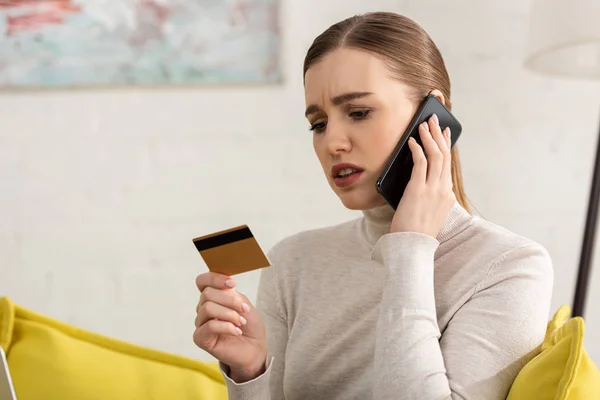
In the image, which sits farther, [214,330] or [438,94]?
[438,94]

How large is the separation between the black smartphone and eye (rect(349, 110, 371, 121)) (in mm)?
63

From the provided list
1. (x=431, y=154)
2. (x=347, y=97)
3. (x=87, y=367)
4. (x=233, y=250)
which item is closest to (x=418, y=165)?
(x=431, y=154)

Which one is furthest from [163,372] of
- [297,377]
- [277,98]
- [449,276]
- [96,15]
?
[96,15]

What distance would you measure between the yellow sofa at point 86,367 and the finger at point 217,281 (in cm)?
34

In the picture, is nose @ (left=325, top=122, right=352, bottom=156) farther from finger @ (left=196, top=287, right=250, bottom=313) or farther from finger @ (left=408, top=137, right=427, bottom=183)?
finger @ (left=196, top=287, right=250, bottom=313)

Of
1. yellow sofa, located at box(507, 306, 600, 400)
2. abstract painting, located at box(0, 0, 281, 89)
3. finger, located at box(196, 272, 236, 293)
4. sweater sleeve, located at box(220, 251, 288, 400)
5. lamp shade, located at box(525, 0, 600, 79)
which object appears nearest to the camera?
yellow sofa, located at box(507, 306, 600, 400)

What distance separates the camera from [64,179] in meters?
2.06

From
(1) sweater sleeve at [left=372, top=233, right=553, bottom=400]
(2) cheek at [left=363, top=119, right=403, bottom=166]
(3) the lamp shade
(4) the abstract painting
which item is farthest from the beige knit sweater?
(4) the abstract painting

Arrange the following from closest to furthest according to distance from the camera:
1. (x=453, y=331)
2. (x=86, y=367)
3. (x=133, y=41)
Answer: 1. (x=453, y=331)
2. (x=86, y=367)
3. (x=133, y=41)

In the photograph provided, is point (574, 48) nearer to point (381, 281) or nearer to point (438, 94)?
point (438, 94)

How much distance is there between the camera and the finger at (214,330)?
1.00 m

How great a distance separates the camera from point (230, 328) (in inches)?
39.6

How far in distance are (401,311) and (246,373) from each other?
267mm

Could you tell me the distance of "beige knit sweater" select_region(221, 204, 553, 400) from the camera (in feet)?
3.11
